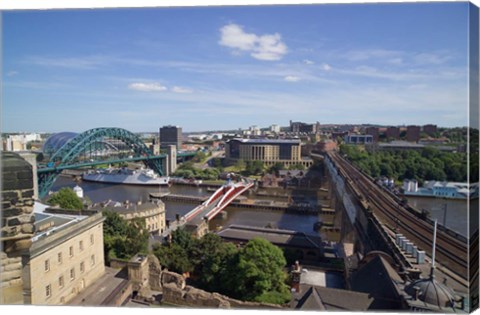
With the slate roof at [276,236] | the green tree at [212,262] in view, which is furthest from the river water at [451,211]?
the green tree at [212,262]

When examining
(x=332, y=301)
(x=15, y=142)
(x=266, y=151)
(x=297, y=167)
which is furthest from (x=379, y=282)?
(x=266, y=151)

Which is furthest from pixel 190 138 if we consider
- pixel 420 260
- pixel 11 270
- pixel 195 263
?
pixel 11 270

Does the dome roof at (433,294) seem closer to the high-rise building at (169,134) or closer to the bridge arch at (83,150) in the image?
the bridge arch at (83,150)

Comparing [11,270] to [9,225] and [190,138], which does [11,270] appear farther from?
[190,138]

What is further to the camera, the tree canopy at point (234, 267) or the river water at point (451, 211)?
the tree canopy at point (234, 267)

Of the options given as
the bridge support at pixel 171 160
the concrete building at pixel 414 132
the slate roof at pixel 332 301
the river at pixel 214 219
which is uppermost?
the concrete building at pixel 414 132

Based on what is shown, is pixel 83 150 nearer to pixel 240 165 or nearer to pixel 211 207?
pixel 211 207

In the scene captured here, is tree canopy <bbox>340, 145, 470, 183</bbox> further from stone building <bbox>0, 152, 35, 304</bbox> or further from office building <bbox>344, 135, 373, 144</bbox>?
stone building <bbox>0, 152, 35, 304</bbox>
